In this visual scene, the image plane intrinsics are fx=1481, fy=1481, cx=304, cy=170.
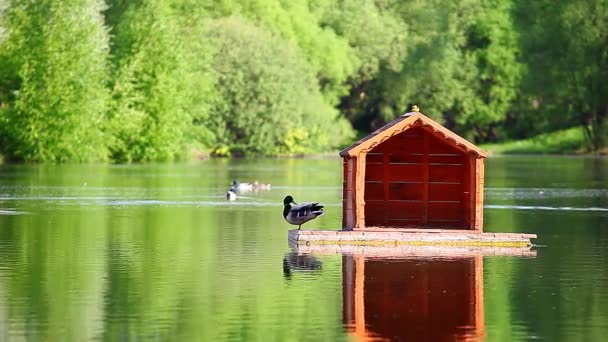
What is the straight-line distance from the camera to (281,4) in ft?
339

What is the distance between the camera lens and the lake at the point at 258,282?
16047 millimetres

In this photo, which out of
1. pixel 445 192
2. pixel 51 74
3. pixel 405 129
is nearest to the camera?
pixel 405 129

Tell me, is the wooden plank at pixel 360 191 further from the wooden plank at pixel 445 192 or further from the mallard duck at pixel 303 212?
the wooden plank at pixel 445 192

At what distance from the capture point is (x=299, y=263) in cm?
2327

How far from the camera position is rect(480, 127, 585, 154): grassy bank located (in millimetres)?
102125

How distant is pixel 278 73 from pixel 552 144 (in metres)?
24.0

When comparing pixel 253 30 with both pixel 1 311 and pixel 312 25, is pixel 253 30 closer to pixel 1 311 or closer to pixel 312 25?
pixel 312 25

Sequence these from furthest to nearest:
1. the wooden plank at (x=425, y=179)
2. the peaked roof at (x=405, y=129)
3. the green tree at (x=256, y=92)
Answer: the green tree at (x=256, y=92) < the wooden plank at (x=425, y=179) < the peaked roof at (x=405, y=129)

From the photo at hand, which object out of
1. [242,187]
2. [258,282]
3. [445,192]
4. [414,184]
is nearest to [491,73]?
[242,187]

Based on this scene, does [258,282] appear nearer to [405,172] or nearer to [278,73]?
[405,172]

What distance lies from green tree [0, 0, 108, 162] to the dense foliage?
3.1 inches

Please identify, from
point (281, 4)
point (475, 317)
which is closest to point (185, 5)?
point (281, 4)

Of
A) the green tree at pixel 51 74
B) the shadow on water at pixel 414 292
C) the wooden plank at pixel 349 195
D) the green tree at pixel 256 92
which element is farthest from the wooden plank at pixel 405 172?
the green tree at pixel 256 92

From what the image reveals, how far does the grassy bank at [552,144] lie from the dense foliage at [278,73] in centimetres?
159
